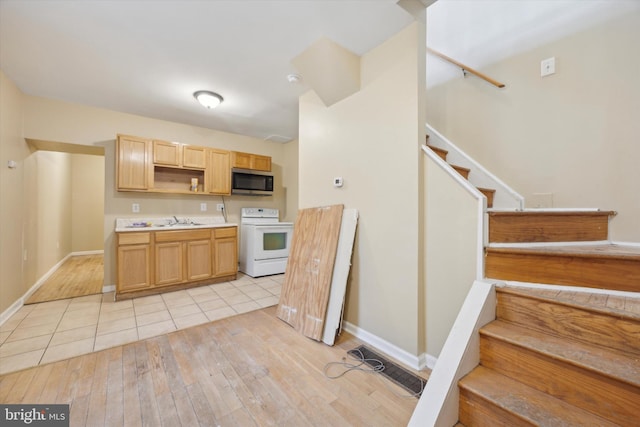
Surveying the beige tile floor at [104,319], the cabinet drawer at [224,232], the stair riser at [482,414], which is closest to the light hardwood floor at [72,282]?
the beige tile floor at [104,319]

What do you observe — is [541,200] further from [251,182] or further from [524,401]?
[251,182]

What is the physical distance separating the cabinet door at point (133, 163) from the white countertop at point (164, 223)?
52 cm

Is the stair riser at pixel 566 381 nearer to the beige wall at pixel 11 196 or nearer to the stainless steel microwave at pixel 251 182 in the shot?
the stainless steel microwave at pixel 251 182

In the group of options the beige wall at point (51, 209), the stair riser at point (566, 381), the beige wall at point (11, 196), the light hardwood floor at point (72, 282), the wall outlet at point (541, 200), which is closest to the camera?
the stair riser at point (566, 381)

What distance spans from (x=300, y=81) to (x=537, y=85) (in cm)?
230

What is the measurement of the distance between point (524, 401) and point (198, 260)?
372 centimetres

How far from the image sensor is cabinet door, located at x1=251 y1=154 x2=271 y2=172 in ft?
14.6

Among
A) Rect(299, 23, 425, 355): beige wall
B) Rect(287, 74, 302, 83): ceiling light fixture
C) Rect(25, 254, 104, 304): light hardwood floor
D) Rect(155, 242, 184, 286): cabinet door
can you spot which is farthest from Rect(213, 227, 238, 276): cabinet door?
Rect(287, 74, 302, 83): ceiling light fixture

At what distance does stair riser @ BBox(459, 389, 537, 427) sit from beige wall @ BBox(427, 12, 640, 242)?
193cm

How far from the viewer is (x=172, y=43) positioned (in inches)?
81.6

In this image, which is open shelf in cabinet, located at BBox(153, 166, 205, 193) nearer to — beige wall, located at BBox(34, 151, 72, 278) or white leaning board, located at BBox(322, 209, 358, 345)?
beige wall, located at BBox(34, 151, 72, 278)

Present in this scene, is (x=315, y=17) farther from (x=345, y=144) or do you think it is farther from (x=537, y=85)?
(x=537, y=85)

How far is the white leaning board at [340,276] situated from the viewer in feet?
6.95

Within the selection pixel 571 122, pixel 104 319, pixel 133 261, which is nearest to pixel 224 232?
pixel 133 261
